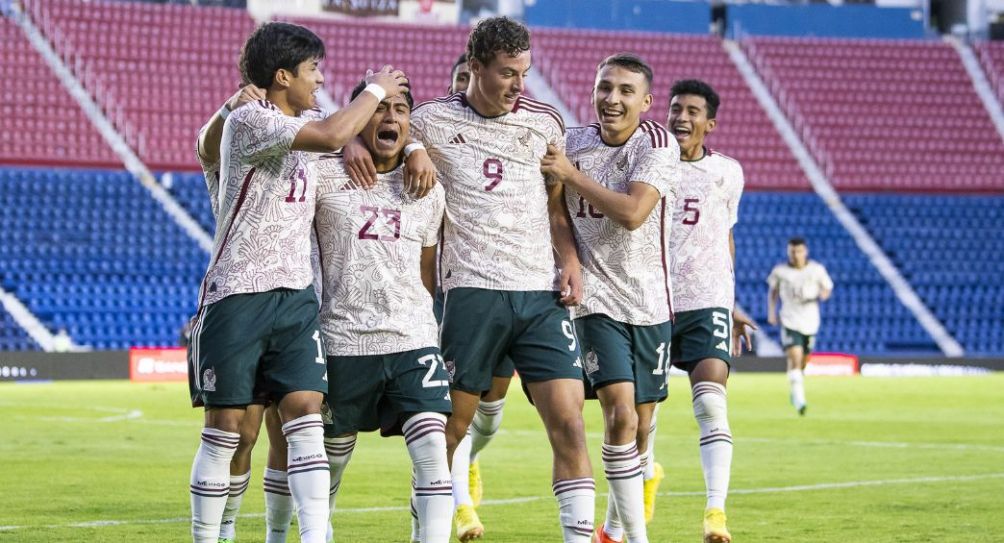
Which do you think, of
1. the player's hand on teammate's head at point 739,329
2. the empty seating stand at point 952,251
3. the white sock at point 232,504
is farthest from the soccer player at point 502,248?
the empty seating stand at point 952,251

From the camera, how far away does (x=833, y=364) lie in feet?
99.1

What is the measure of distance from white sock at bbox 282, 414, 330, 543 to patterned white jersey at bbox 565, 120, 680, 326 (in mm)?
1581

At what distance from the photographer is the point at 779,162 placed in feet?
117

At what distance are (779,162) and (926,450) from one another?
→ 23.3 meters

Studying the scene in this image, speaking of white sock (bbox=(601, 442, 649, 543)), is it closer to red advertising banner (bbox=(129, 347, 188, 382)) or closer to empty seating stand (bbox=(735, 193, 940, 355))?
red advertising banner (bbox=(129, 347, 188, 382))

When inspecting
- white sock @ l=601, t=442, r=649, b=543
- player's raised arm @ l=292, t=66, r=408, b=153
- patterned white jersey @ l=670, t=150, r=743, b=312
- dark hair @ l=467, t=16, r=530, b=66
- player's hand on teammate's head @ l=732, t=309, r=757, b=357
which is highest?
dark hair @ l=467, t=16, r=530, b=66

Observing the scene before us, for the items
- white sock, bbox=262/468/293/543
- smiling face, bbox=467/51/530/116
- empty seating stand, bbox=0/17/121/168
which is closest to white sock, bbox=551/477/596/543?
white sock, bbox=262/468/293/543

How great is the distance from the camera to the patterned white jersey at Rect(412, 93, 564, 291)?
20.7 feet

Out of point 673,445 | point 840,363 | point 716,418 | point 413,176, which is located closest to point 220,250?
point 413,176

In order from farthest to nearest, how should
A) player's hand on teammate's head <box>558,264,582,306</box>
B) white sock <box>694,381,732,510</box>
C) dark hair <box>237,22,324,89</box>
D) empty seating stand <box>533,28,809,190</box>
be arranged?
1. empty seating stand <box>533,28,809,190</box>
2. white sock <box>694,381,732,510</box>
3. player's hand on teammate's head <box>558,264,582,306</box>
4. dark hair <box>237,22,324,89</box>

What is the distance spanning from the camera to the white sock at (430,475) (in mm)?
5918

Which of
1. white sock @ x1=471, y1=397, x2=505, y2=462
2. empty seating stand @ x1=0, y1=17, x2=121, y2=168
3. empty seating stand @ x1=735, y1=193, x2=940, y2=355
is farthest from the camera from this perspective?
empty seating stand @ x1=735, y1=193, x2=940, y2=355

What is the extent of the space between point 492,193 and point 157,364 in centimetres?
2064

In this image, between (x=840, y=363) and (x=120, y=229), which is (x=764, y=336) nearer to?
(x=840, y=363)
